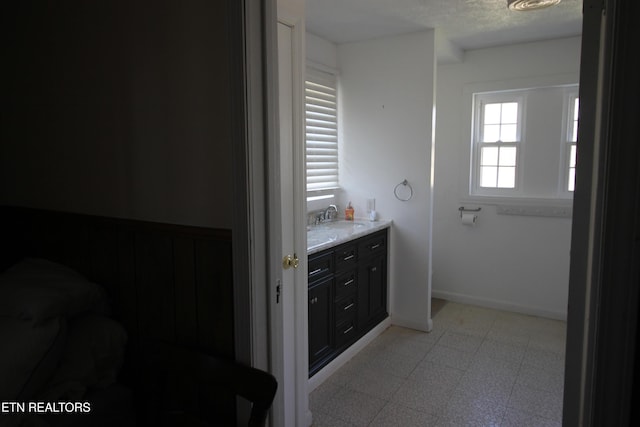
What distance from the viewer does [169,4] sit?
1.62 m

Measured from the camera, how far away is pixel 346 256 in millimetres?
3189

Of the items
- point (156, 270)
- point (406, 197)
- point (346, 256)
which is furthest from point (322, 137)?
point (156, 270)

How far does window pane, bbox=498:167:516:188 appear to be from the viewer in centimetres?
433

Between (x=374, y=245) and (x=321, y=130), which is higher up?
(x=321, y=130)

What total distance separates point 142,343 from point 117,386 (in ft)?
0.82

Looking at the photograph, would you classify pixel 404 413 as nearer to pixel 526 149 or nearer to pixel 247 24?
pixel 247 24

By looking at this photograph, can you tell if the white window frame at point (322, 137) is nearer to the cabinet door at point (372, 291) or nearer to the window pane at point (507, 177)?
the cabinet door at point (372, 291)

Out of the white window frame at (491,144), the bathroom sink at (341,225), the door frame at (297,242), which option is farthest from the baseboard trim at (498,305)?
the door frame at (297,242)

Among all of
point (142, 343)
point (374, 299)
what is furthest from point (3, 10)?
point (374, 299)

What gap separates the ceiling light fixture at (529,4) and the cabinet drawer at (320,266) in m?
2.02

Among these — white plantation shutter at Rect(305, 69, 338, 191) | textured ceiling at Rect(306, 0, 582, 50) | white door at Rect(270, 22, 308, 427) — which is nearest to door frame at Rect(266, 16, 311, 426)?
white door at Rect(270, 22, 308, 427)

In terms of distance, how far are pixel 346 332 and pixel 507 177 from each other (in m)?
2.37

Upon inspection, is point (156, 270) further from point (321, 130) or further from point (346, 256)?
point (321, 130)

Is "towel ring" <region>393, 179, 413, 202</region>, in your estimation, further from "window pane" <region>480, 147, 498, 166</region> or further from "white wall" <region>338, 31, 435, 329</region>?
"window pane" <region>480, 147, 498, 166</region>
